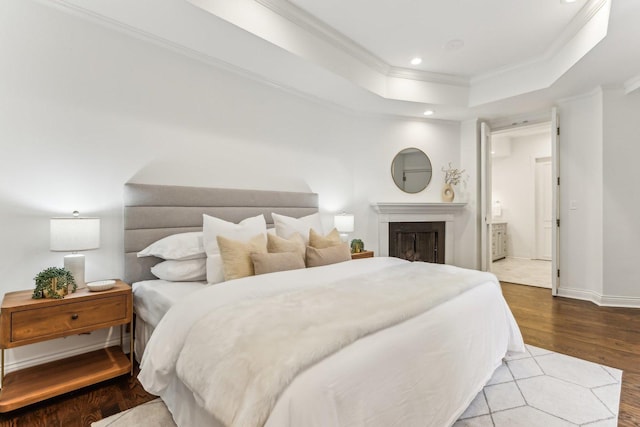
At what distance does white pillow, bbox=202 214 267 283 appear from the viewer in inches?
91.4

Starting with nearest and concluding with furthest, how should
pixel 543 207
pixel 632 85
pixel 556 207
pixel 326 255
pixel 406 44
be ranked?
pixel 326 255 → pixel 406 44 → pixel 632 85 → pixel 556 207 → pixel 543 207

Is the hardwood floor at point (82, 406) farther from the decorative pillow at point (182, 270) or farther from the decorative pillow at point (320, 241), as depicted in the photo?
the decorative pillow at point (320, 241)

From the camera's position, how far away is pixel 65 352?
2.25m

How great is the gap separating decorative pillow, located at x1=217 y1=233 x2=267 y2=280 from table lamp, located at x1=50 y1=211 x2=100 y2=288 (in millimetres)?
820

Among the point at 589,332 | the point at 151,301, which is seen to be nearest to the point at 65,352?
the point at 151,301

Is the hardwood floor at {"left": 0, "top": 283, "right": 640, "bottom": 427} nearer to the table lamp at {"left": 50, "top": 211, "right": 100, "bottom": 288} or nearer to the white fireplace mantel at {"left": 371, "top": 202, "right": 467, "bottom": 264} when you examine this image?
the table lamp at {"left": 50, "top": 211, "right": 100, "bottom": 288}

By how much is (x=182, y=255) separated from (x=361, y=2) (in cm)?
257

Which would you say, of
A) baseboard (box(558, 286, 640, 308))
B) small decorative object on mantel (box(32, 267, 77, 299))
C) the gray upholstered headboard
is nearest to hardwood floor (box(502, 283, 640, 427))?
baseboard (box(558, 286, 640, 308))

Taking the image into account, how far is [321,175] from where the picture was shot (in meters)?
4.10

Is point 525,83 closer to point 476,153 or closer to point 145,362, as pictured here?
point 476,153

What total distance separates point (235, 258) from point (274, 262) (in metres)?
0.28

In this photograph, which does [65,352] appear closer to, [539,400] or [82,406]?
[82,406]

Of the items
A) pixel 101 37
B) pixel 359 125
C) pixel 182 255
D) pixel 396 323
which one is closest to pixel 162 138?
pixel 101 37

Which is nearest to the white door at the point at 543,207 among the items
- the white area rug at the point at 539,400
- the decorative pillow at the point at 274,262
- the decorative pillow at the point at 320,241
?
the white area rug at the point at 539,400
